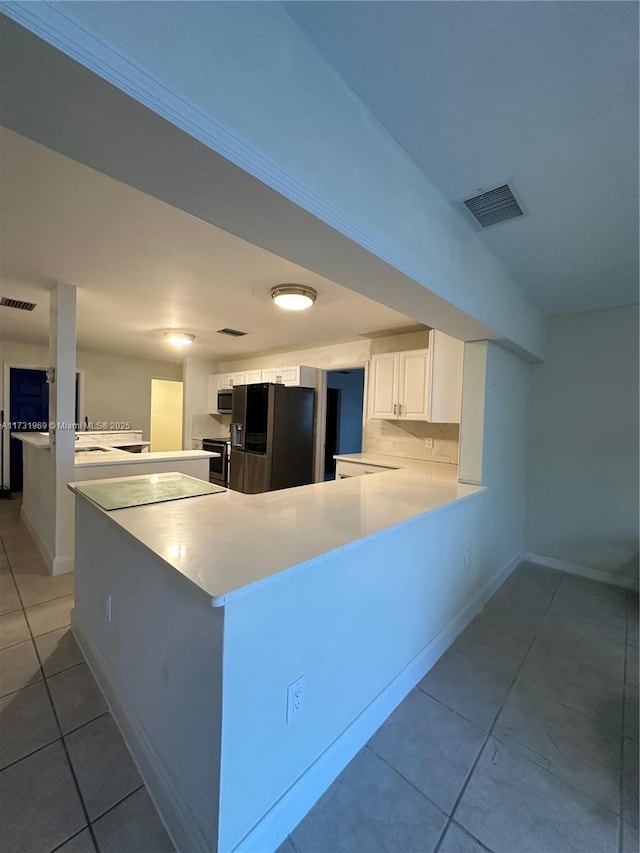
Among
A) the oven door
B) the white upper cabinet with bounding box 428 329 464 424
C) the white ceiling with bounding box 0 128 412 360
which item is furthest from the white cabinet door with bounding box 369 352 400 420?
the oven door

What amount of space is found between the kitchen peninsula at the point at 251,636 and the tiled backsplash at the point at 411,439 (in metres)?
1.94

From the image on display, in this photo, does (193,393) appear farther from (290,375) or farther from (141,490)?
(141,490)

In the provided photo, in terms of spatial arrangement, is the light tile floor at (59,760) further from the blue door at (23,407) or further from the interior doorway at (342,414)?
the interior doorway at (342,414)

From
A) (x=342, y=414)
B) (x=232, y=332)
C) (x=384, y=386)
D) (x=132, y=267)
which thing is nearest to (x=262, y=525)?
(x=132, y=267)

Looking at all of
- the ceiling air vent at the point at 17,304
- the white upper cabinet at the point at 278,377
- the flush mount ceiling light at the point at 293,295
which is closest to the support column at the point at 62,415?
the ceiling air vent at the point at 17,304

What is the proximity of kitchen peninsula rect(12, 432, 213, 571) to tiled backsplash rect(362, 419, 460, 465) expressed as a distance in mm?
2065

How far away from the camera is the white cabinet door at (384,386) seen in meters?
3.85

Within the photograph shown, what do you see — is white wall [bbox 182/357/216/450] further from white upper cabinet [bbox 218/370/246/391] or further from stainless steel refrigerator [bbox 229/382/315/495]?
stainless steel refrigerator [bbox 229/382/315/495]

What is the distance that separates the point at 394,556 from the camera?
1.66 m

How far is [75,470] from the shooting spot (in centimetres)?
302

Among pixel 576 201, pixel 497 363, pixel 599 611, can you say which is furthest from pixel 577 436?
pixel 576 201

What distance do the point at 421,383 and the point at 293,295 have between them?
5.33ft

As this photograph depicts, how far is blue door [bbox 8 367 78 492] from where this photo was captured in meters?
5.58

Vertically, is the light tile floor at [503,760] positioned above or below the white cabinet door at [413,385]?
below
